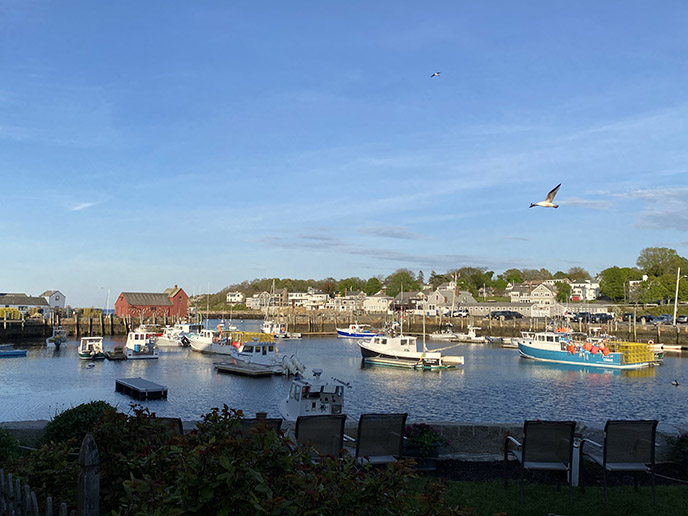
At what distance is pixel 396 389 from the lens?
44.7 metres

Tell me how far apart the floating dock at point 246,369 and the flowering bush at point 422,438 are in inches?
1595

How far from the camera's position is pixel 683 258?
168 m

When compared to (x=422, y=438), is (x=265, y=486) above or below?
above

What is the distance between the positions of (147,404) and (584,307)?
439 feet

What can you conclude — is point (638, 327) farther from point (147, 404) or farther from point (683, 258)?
point (683, 258)

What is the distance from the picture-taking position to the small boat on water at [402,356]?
2247 inches

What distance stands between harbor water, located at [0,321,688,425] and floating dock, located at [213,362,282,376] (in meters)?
0.86

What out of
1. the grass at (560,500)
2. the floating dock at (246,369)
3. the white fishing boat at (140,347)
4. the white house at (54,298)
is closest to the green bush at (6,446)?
the grass at (560,500)

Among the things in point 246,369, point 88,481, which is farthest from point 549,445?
point 246,369

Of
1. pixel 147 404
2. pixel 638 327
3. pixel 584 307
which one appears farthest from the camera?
pixel 584 307

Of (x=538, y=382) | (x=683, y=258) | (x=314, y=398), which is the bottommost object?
(x=538, y=382)

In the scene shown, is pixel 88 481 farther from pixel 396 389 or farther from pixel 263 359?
pixel 263 359

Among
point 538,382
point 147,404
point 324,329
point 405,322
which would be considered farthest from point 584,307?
point 147,404

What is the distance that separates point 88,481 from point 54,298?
145587 millimetres
